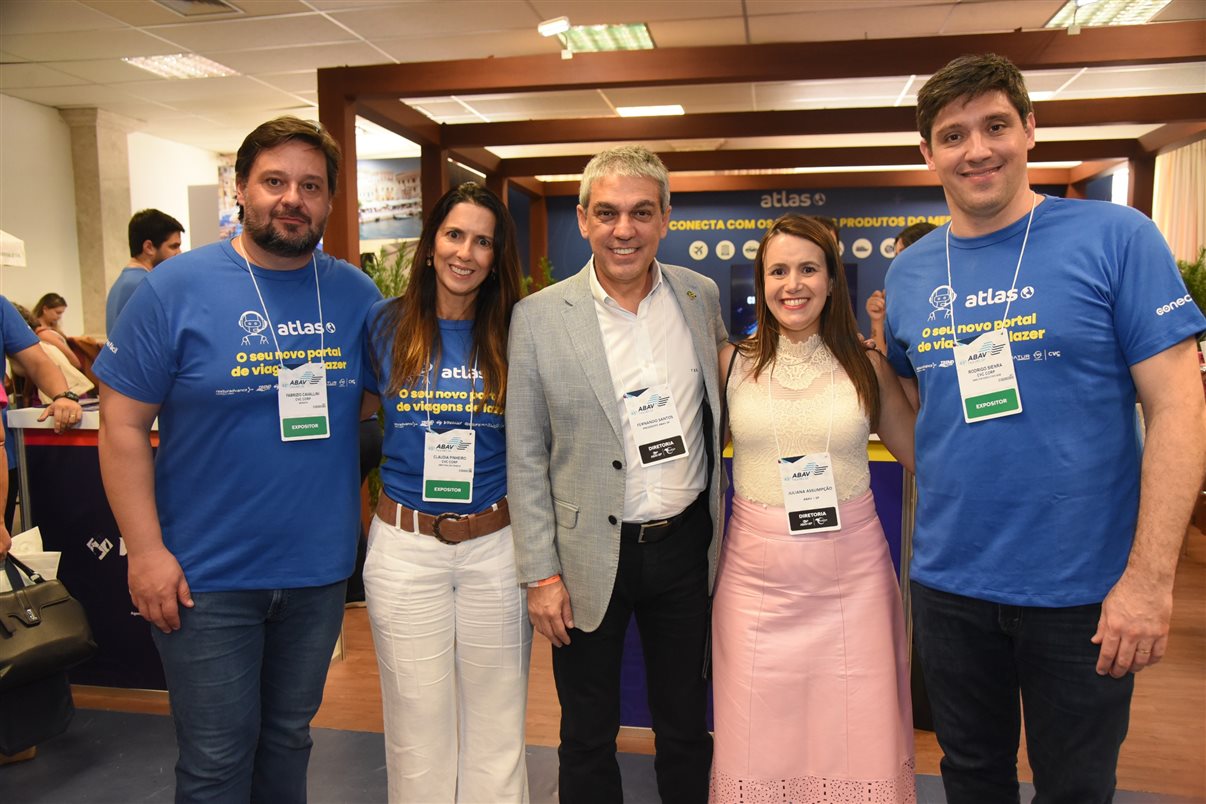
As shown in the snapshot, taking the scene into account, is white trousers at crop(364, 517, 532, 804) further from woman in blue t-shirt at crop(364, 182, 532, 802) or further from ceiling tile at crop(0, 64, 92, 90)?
ceiling tile at crop(0, 64, 92, 90)

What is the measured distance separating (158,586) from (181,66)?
7.36 m

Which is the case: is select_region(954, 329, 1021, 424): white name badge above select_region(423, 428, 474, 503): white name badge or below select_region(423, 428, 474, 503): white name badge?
above

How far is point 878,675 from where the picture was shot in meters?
1.85

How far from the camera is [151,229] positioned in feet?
15.6

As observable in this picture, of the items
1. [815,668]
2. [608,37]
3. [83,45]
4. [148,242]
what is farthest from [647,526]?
[83,45]

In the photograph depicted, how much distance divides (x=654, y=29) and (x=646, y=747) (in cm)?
534

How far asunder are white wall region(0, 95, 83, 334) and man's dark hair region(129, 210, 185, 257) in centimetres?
472

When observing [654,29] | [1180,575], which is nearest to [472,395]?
[1180,575]

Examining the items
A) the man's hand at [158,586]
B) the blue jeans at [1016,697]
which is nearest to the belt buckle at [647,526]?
the blue jeans at [1016,697]

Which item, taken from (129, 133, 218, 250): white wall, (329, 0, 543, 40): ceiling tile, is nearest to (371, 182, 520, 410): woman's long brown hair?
(329, 0, 543, 40): ceiling tile

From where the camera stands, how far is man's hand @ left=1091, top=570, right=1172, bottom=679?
1.41 metres

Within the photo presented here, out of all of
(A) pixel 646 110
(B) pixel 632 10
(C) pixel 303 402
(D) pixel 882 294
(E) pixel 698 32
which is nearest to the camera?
(C) pixel 303 402

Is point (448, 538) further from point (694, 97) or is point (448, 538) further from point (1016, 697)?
point (694, 97)

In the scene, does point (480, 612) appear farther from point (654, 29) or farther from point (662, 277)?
point (654, 29)
